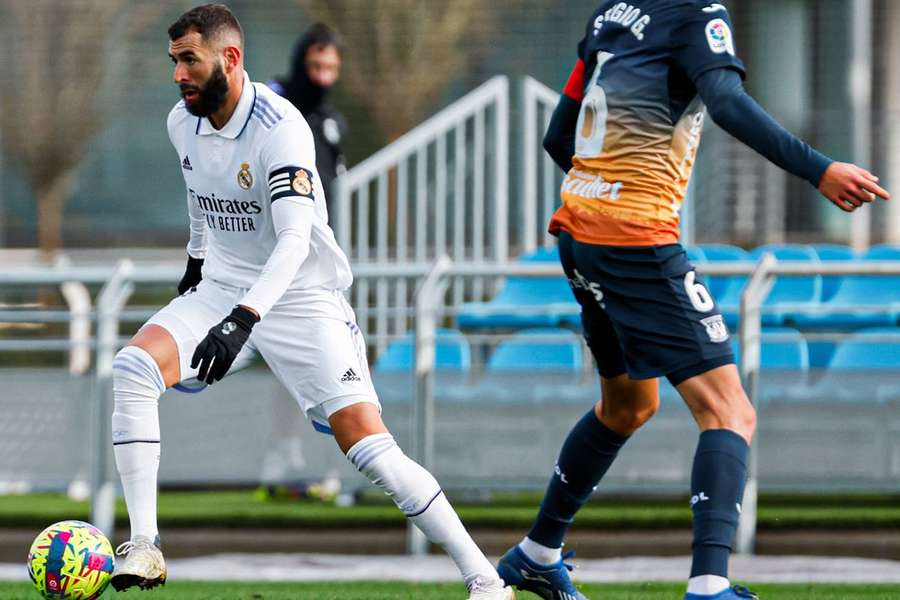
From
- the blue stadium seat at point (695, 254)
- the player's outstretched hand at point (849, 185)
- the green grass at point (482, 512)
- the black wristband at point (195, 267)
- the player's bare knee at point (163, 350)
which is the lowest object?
the green grass at point (482, 512)

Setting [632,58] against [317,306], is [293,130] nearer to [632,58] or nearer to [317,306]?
[317,306]

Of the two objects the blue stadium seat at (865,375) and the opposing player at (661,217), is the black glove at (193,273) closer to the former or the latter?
the opposing player at (661,217)

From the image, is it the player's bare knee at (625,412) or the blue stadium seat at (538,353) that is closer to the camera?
the player's bare knee at (625,412)

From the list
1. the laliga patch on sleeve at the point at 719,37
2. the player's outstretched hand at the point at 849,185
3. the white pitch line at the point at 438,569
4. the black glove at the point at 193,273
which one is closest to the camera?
the player's outstretched hand at the point at 849,185

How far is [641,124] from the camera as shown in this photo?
219 inches

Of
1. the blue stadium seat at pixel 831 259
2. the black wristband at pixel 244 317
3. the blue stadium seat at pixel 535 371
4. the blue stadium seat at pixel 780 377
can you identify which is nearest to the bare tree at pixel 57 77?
the blue stadium seat at pixel 831 259

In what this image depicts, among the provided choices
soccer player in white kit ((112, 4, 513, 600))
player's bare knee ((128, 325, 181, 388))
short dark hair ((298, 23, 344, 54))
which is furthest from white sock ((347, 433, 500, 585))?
short dark hair ((298, 23, 344, 54))

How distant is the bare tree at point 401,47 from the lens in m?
20.7

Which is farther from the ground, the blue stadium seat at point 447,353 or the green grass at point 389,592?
the blue stadium seat at point 447,353

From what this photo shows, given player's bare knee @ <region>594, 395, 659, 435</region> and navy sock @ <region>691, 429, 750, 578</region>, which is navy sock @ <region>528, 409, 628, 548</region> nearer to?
player's bare knee @ <region>594, 395, 659, 435</region>

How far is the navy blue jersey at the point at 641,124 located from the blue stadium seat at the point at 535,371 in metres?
3.47

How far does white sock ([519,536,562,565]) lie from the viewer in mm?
6129

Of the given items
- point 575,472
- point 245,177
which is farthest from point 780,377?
point 245,177

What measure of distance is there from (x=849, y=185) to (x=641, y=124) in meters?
0.86
